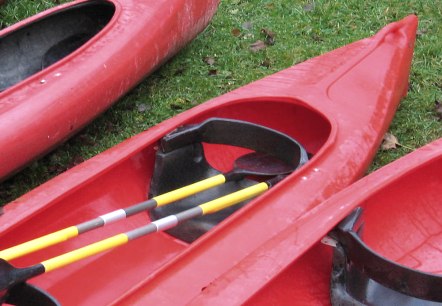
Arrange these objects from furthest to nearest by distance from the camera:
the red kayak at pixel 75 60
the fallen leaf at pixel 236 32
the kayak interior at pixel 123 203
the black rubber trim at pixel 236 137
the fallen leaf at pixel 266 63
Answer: the fallen leaf at pixel 236 32, the fallen leaf at pixel 266 63, the red kayak at pixel 75 60, the black rubber trim at pixel 236 137, the kayak interior at pixel 123 203

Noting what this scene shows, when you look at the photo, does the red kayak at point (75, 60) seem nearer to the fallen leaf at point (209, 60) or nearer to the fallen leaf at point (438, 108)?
the fallen leaf at point (209, 60)

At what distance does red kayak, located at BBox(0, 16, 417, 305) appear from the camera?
2.24m

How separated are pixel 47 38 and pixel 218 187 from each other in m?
1.30

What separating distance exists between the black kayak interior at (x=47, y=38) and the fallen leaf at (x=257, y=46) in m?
0.86

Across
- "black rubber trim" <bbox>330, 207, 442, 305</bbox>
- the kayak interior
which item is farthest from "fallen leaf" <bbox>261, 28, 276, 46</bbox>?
"black rubber trim" <bbox>330, 207, 442, 305</bbox>

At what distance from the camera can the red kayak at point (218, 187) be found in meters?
2.24

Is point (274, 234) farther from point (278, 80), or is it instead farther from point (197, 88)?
point (197, 88)

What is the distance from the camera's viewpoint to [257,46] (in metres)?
4.20

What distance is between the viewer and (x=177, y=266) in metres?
2.25

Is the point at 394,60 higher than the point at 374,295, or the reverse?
the point at 394,60

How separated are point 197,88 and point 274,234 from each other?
5.40 ft

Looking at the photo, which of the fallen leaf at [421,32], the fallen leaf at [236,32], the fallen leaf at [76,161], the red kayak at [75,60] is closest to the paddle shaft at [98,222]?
the red kayak at [75,60]

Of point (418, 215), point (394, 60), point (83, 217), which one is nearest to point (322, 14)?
point (394, 60)

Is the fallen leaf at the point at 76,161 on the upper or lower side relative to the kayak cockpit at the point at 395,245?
lower
